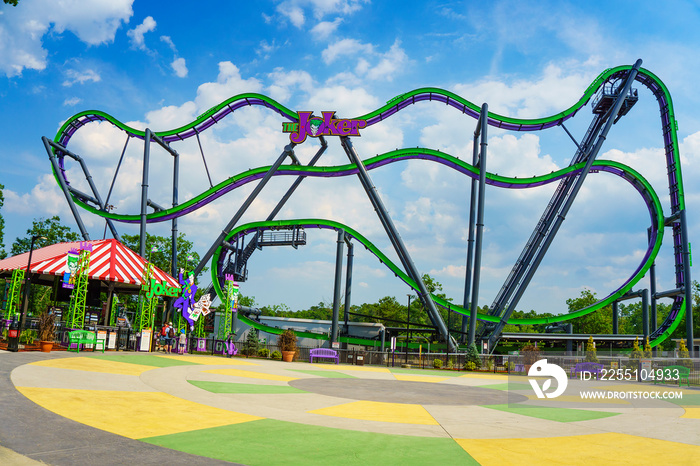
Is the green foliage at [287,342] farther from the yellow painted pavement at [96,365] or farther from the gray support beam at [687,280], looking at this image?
the gray support beam at [687,280]

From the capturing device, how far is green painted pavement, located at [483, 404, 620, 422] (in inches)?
438

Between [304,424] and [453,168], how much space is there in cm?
3615

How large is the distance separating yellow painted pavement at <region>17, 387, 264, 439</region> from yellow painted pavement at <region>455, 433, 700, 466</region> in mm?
4253

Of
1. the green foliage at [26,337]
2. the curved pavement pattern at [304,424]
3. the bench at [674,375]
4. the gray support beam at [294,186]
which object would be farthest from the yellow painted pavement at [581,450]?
the gray support beam at [294,186]

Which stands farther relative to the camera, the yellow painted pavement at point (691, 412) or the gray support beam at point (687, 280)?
the gray support beam at point (687, 280)

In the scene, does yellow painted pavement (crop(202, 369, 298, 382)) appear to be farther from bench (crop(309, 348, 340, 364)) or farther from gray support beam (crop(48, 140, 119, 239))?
gray support beam (crop(48, 140, 119, 239))

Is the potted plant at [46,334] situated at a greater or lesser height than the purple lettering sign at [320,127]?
lesser

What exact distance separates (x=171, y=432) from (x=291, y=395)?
5.79m

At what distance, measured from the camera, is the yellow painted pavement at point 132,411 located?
7984 millimetres

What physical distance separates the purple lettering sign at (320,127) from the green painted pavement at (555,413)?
29.1m

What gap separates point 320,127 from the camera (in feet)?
132

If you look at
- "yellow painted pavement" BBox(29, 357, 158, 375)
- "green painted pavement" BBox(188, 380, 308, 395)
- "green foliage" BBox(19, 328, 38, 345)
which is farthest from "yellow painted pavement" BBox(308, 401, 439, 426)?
"green foliage" BBox(19, 328, 38, 345)

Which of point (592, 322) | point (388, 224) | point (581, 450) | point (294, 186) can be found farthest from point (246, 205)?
point (592, 322)

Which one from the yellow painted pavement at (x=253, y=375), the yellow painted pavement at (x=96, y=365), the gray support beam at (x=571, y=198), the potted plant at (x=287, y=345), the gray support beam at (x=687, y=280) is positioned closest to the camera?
the yellow painted pavement at (x=96, y=365)
